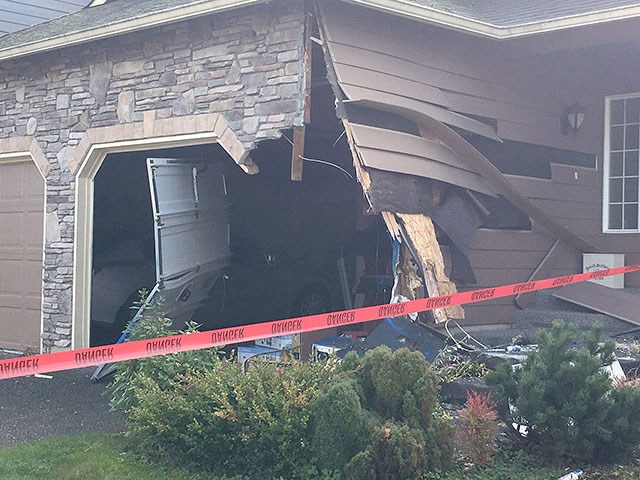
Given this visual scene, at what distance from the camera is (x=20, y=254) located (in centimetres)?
1070

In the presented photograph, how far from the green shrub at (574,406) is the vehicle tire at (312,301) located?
19.8 ft

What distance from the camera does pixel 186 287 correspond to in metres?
9.49

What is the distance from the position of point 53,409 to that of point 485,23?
5.63 metres

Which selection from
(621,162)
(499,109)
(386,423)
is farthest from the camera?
(621,162)

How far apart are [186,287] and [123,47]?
2.88 metres

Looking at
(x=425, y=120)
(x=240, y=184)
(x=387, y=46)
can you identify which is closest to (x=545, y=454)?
(x=425, y=120)

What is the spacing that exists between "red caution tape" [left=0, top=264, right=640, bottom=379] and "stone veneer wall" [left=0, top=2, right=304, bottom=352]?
2060 millimetres

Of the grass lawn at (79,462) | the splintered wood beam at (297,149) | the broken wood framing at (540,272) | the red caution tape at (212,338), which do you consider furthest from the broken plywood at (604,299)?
the grass lawn at (79,462)

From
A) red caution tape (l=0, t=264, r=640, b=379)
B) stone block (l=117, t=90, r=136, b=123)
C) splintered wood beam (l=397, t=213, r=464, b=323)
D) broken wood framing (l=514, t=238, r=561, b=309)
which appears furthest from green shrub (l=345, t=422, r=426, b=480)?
stone block (l=117, t=90, r=136, b=123)

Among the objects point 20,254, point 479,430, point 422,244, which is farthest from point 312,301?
point 479,430

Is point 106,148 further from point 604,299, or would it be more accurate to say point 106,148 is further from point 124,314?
point 604,299

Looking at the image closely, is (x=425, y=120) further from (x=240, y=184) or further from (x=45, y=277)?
(x=45, y=277)

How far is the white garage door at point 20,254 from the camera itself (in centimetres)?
1047

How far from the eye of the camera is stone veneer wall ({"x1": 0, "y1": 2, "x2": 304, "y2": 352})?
779cm
